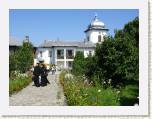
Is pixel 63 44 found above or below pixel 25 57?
above

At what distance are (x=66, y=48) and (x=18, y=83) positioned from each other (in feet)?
3.48

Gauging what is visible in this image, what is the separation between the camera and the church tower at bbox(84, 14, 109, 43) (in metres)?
8.80

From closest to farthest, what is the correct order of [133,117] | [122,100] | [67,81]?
[133,117] < [122,100] < [67,81]

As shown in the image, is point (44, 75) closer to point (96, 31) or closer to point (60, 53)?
point (60, 53)

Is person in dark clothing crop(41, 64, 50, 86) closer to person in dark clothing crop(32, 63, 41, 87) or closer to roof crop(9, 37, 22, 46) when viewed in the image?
person in dark clothing crop(32, 63, 41, 87)

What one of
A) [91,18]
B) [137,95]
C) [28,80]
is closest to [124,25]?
[91,18]

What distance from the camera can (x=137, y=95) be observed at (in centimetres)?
856

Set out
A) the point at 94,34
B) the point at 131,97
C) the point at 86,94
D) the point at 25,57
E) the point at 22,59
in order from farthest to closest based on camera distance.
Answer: the point at 22,59 → the point at 25,57 → the point at 94,34 → the point at 86,94 → the point at 131,97

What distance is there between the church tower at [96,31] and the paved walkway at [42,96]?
85 centimetres

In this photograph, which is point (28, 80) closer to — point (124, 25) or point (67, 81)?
point (67, 81)

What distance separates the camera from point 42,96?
28.7 feet

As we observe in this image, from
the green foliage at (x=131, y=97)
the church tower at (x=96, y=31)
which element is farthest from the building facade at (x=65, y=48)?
the green foliage at (x=131, y=97)

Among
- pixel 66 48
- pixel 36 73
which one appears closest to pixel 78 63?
pixel 66 48

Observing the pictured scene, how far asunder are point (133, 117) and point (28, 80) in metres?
2.01
